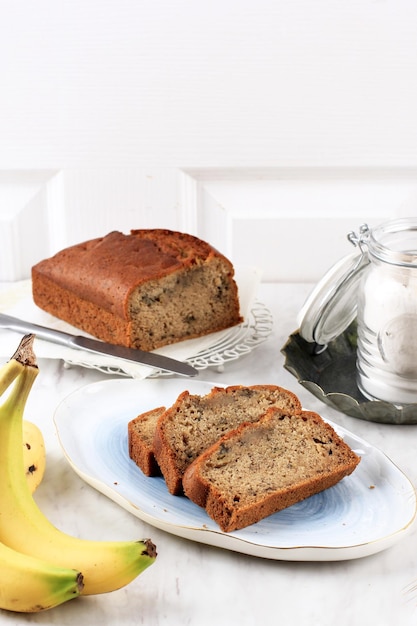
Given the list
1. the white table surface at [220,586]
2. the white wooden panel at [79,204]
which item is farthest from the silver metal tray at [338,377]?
the white wooden panel at [79,204]

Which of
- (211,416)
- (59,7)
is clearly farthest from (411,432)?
(59,7)

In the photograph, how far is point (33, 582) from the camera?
0.94 metres

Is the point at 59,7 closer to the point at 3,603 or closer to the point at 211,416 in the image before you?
the point at 211,416

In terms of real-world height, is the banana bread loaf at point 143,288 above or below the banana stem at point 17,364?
below

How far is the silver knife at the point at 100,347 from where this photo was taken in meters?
1.61

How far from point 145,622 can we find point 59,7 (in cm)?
164

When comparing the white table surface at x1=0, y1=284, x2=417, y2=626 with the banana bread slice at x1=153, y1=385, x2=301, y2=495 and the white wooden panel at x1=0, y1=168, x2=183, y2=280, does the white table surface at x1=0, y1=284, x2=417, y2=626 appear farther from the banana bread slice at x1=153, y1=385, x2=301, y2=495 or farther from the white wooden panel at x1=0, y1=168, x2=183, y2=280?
the white wooden panel at x1=0, y1=168, x2=183, y2=280

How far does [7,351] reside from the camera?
5.57ft

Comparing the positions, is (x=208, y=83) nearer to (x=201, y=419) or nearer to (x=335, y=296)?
(x=335, y=296)

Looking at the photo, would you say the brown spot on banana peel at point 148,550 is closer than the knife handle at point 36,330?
Yes

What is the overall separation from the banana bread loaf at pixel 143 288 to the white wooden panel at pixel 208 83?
444mm

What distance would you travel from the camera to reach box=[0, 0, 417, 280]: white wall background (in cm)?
208

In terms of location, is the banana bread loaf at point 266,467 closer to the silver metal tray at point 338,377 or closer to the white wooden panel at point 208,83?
the silver metal tray at point 338,377

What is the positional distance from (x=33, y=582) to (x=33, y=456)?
1.12ft
